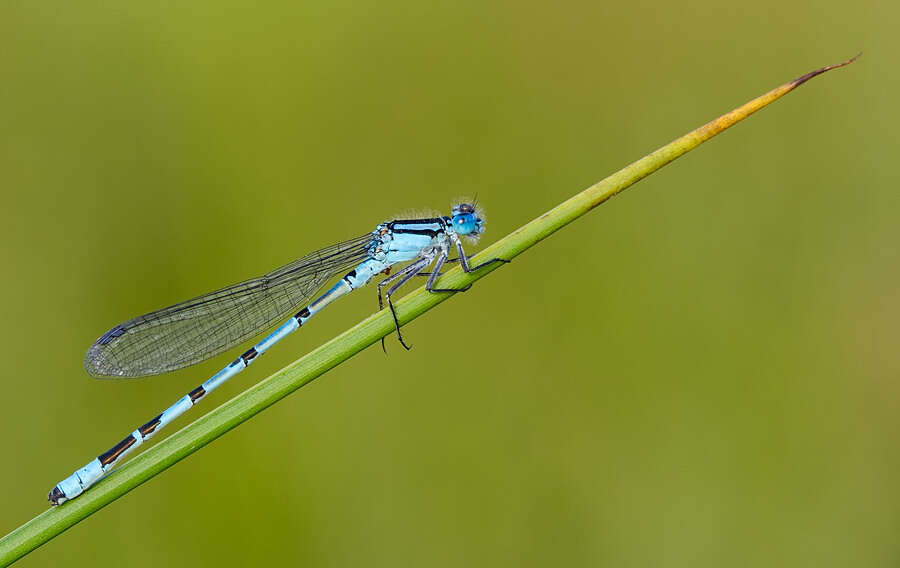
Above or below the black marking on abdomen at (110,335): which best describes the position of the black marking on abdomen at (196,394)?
below

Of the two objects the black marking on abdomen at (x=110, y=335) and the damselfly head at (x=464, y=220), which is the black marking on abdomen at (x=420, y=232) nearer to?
the damselfly head at (x=464, y=220)

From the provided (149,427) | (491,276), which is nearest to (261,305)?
(149,427)

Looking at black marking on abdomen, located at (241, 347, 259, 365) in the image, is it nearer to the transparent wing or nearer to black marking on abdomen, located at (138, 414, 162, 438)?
the transparent wing

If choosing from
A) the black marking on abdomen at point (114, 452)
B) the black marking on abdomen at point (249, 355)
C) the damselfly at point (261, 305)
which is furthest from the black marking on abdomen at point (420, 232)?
the black marking on abdomen at point (114, 452)

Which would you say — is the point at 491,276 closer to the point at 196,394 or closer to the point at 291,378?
the point at 196,394

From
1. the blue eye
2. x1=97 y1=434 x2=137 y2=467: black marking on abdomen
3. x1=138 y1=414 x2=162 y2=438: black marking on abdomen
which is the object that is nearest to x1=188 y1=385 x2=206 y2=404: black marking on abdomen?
x1=138 y1=414 x2=162 y2=438: black marking on abdomen

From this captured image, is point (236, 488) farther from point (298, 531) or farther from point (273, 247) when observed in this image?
point (273, 247)
